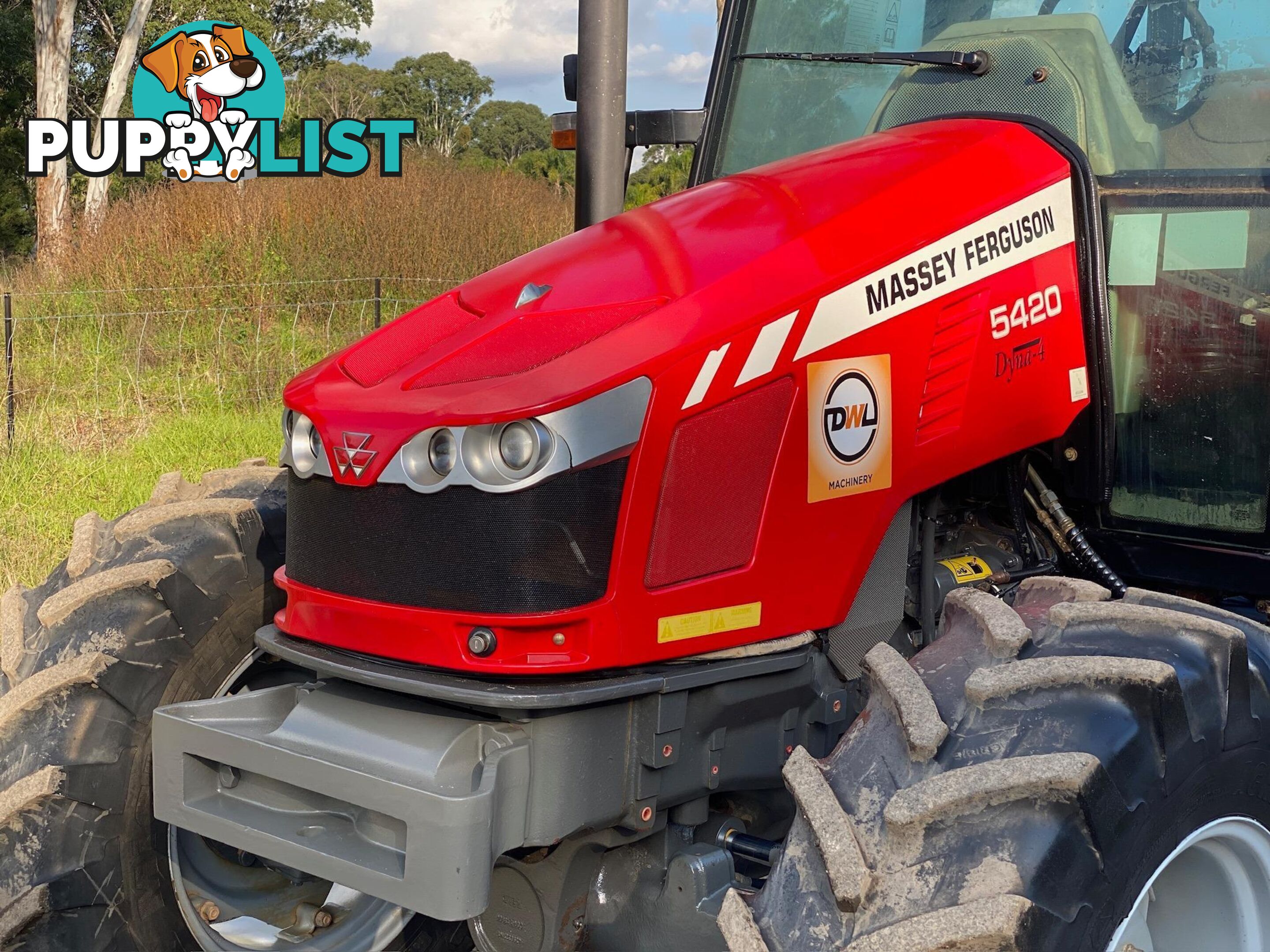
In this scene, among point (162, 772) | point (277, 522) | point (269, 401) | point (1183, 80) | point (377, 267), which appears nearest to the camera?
point (162, 772)

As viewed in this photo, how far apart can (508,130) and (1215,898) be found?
2506 inches

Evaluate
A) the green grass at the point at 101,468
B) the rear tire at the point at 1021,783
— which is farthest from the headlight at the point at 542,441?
the green grass at the point at 101,468

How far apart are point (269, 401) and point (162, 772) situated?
731 cm

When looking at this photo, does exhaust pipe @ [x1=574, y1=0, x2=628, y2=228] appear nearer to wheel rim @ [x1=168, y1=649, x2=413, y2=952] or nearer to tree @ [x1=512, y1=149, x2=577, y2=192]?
wheel rim @ [x1=168, y1=649, x2=413, y2=952]

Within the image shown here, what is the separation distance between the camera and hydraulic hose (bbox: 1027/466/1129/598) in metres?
2.57

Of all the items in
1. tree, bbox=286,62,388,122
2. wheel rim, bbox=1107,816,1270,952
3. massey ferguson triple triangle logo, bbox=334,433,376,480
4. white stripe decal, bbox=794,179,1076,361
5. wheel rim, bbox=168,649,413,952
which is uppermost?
tree, bbox=286,62,388,122

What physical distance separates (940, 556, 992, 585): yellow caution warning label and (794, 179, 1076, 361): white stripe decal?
1.90ft

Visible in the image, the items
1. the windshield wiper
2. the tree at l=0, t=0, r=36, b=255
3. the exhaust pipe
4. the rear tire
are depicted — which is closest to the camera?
the rear tire

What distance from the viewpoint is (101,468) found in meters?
7.01

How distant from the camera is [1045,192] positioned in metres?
2.45

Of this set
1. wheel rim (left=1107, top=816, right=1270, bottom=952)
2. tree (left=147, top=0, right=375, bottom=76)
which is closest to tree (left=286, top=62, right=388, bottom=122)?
tree (left=147, top=0, right=375, bottom=76)

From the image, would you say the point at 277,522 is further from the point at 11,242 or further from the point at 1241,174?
the point at 11,242

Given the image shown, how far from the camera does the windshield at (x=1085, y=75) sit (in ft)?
8.55

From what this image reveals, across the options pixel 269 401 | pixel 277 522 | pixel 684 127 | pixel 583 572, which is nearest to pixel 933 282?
pixel 583 572
